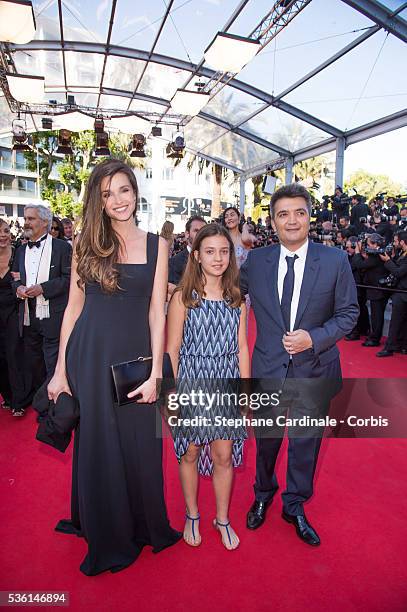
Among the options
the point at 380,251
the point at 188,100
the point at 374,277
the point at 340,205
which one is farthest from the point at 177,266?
the point at 188,100

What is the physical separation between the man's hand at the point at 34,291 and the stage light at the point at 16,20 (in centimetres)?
576

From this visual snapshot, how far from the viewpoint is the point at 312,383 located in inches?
92.8

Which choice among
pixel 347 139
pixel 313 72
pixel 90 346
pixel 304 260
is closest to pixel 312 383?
pixel 304 260

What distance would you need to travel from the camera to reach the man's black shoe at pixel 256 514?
2.55m

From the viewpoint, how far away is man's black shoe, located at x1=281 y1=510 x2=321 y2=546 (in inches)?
94.4

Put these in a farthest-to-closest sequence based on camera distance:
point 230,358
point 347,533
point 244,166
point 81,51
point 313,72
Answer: point 244,166
point 81,51
point 313,72
point 347,533
point 230,358

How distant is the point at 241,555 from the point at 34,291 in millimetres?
2527

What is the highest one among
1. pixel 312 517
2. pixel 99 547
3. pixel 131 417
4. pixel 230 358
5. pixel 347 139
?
pixel 347 139

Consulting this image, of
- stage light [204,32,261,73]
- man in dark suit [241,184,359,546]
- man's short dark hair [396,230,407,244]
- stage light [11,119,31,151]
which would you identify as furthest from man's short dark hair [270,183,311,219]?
stage light [11,119,31,151]

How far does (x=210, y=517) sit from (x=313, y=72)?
11259 millimetres

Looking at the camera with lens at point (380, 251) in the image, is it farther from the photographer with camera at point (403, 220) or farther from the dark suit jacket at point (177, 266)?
the dark suit jacket at point (177, 266)

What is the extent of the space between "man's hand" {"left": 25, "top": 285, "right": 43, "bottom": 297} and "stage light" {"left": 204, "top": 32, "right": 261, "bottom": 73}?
6854 millimetres

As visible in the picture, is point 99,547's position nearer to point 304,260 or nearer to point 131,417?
point 131,417

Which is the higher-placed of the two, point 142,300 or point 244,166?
point 244,166
